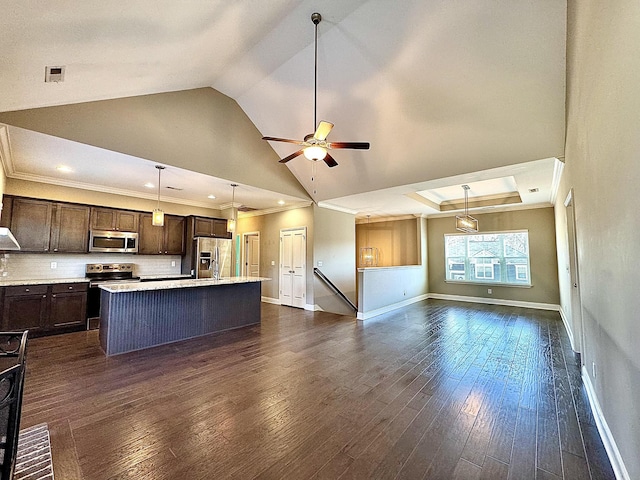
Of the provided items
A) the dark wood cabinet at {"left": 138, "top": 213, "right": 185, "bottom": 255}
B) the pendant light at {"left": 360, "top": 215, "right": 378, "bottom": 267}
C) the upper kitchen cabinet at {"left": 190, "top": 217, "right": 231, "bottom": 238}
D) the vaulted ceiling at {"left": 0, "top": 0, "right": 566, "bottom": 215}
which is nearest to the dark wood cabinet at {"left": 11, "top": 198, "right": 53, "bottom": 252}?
the vaulted ceiling at {"left": 0, "top": 0, "right": 566, "bottom": 215}

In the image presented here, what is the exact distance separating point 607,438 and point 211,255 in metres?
6.89

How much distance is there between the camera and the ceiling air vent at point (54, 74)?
2.35 meters

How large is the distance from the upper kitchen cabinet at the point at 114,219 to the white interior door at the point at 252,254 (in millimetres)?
3219

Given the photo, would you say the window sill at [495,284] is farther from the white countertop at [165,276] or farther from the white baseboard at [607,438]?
the white countertop at [165,276]

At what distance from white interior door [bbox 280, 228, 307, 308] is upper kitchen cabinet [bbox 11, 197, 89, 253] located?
415 centimetres

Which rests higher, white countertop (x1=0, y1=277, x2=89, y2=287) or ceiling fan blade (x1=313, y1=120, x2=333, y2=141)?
ceiling fan blade (x1=313, y1=120, x2=333, y2=141)

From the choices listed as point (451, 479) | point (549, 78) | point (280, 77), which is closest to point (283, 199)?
point (280, 77)

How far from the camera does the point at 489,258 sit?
26.0 ft

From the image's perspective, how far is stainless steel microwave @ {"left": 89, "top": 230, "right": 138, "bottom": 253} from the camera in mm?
5246

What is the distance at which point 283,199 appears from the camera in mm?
6691

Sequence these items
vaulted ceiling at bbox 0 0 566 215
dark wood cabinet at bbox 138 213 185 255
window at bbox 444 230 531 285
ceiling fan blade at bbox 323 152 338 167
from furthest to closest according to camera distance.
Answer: window at bbox 444 230 531 285 < dark wood cabinet at bbox 138 213 185 255 < ceiling fan blade at bbox 323 152 338 167 < vaulted ceiling at bbox 0 0 566 215

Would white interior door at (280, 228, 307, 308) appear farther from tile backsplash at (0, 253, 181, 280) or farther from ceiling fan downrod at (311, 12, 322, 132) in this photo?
ceiling fan downrod at (311, 12, 322, 132)

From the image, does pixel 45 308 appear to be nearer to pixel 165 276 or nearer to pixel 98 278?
pixel 98 278

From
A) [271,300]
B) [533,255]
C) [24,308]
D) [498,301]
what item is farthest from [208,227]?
[533,255]
